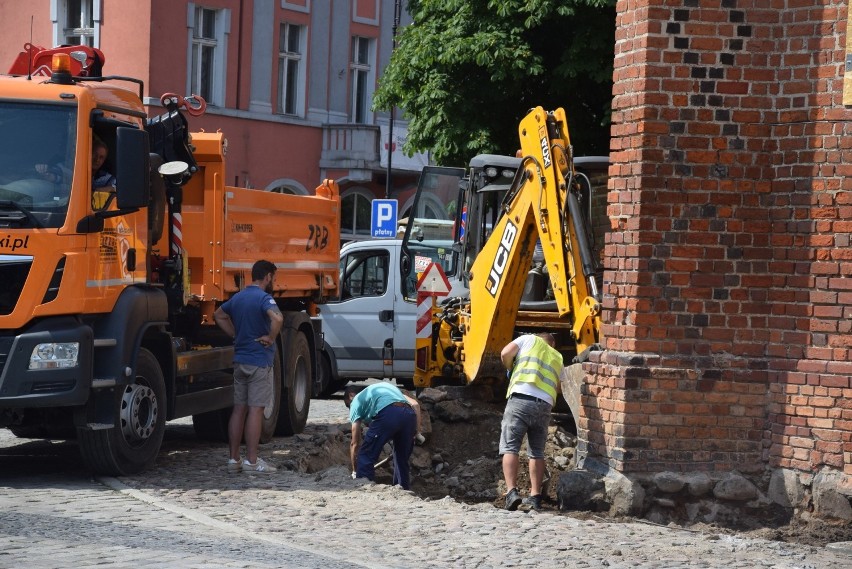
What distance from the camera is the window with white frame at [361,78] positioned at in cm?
3981

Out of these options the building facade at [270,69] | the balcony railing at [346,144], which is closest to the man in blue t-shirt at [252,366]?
the building facade at [270,69]

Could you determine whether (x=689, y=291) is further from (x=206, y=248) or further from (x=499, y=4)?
(x=499, y=4)

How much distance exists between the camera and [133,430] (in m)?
11.4

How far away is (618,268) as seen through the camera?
1032cm

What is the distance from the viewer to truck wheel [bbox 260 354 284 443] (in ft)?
46.8

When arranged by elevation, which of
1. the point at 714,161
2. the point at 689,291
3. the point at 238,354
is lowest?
the point at 238,354

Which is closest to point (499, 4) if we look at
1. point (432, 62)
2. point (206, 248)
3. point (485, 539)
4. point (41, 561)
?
point (432, 62)

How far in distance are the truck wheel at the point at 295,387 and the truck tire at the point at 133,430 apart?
3.10 m

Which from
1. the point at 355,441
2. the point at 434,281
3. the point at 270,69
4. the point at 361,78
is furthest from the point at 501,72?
the point at 361,78

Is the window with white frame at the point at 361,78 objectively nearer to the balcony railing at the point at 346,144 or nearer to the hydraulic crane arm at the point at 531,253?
the balcony railing at the point at 346,144

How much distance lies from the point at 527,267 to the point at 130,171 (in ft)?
12.7

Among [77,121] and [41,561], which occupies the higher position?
[77,121]

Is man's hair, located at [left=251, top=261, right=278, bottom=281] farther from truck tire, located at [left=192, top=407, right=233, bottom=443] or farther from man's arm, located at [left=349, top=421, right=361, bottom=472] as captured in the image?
truck tire, located at [left=192, top=407, right=233, bottom=443]

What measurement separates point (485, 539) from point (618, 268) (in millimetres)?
2342
